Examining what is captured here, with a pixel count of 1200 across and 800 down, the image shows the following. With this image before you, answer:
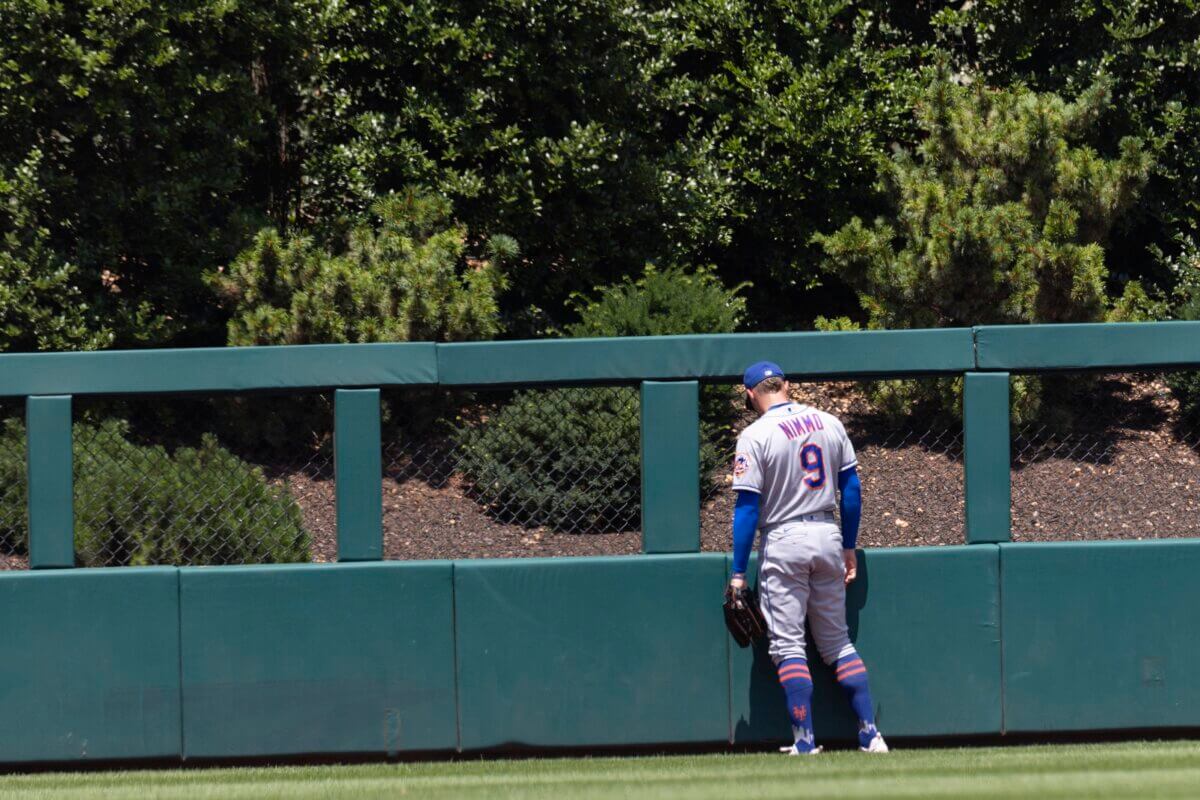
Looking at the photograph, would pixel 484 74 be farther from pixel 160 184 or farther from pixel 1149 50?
pixel 1149 50

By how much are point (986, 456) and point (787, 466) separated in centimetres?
114

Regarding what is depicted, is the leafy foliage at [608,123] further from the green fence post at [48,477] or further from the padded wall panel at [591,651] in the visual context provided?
the padded wall panel at [591,651]

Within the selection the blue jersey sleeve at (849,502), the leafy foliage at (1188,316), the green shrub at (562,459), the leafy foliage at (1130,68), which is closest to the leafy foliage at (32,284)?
the green shrub at (562,459)

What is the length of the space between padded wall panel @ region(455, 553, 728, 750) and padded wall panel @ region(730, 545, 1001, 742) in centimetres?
22

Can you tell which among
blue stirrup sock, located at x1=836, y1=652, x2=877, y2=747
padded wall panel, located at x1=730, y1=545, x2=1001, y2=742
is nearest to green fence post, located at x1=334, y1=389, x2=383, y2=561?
padded wall panel, located at x1=730, y1=545, x2=1001, y2=742

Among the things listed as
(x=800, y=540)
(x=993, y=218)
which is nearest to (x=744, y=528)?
(x=800, y=540)

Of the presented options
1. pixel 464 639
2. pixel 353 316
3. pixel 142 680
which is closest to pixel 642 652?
pixel 464 639

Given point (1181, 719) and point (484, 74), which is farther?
point (484, 74)

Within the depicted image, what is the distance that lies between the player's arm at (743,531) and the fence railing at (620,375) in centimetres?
41

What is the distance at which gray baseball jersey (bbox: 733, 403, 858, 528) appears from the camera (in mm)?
5699

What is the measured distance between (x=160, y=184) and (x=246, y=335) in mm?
1493

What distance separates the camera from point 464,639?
5957 millimetres

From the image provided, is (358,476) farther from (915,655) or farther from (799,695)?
(915,655)

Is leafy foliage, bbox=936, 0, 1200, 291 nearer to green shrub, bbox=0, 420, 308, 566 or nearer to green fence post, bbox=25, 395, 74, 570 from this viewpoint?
green shrub, bbox=0, 420, 308, 566
